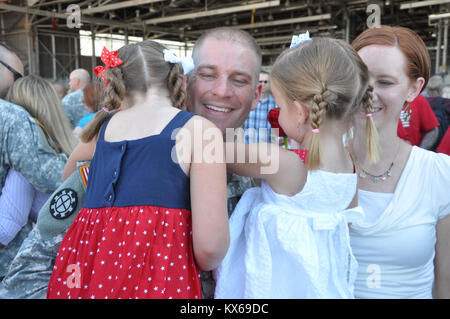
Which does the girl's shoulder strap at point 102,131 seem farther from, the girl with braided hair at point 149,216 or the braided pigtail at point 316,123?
the braided pigtail at point 316,123

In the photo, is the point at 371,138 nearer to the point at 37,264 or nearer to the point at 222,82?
the point at 222,82

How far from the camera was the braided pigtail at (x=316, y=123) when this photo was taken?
1169mm

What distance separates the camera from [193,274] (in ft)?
3.71

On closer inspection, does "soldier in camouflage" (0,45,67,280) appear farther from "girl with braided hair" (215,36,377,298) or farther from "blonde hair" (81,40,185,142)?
"girl with braided hair" (215,36,377,298)

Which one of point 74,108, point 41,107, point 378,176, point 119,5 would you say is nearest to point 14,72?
point 41,107

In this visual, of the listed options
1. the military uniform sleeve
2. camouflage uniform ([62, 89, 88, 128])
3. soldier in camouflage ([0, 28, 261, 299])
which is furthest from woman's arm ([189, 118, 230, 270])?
camouflage uniform ([62, 89, 88, 128])

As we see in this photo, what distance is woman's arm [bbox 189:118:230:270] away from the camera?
1.07m

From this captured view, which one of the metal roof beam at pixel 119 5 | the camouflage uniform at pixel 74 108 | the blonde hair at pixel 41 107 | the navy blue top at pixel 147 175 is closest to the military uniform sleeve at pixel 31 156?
the blonde hair at pixel 41 107

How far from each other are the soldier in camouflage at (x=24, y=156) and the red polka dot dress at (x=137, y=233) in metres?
0.77

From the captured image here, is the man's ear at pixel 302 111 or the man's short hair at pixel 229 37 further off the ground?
the man's short hair at pixel 229 37

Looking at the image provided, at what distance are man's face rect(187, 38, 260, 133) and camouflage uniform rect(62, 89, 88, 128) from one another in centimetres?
351

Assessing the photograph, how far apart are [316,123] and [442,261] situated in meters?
0.76

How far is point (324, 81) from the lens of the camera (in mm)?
1196

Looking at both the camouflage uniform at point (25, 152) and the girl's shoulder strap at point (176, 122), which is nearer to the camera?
the girl's shoulder strap at point (176, 122)
